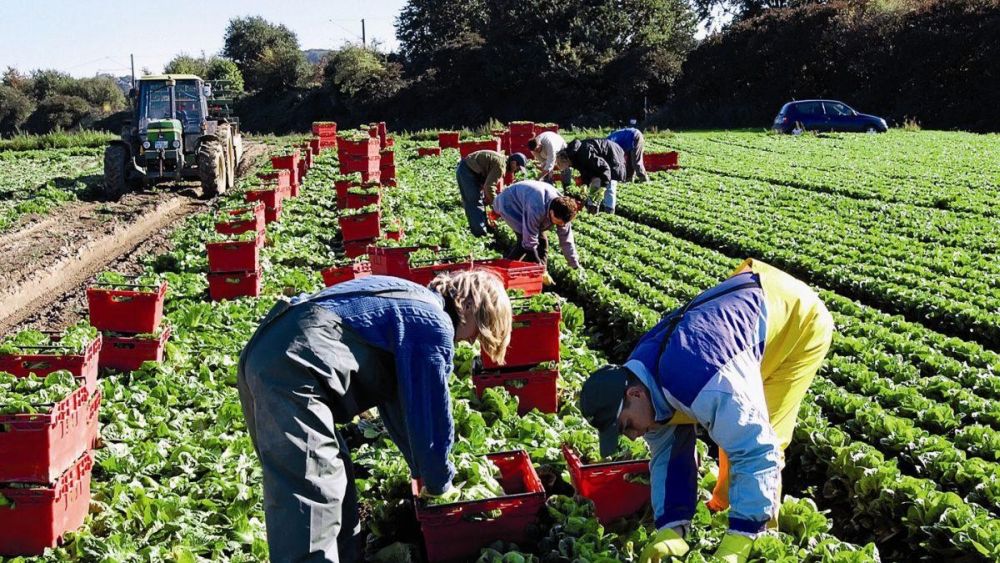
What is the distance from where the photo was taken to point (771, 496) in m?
3.45

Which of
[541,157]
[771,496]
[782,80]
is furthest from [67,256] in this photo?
[782,80]

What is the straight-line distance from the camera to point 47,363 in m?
5.71

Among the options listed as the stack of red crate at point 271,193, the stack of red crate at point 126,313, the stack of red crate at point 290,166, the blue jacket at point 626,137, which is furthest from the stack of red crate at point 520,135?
the stack of red crate at point 126,313

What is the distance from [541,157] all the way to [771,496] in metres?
11.3

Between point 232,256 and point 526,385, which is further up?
point 232,256

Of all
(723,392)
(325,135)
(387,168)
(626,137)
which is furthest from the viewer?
(325,135)

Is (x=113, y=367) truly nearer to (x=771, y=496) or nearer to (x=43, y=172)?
(x=771, y=496)

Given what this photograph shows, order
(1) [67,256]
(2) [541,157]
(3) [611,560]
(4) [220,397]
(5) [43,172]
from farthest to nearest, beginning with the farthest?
(5) [43,172] → (2) [541,157] → (1) [67,256] → (4) [220,397] → (3) [611,560]

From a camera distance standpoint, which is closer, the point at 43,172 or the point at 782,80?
the point at 43,172

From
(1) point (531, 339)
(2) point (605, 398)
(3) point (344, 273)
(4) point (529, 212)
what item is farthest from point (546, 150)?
(2) point (605, 398)

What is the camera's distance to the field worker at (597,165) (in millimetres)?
13648

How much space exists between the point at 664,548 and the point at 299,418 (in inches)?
62.5

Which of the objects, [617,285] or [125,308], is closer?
[125,308]

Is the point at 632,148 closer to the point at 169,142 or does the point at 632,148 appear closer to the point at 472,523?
the point at 169,142
